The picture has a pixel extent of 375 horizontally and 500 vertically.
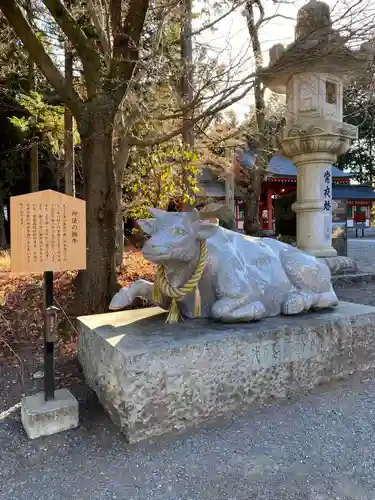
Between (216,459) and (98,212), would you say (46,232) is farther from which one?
(98,212)

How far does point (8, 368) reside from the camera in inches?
147

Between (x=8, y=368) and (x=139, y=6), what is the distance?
3.96m

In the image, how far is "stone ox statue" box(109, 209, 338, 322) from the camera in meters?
2.75

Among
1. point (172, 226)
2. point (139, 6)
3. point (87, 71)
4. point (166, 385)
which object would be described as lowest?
point (166, 385)

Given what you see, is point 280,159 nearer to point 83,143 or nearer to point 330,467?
point 83,143

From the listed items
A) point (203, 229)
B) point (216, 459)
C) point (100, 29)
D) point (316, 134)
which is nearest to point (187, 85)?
point (100, 29)

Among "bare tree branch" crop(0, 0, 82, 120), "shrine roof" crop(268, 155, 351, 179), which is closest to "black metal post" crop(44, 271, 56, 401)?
"bare tree branch" crop(0, 0, 82, 120)

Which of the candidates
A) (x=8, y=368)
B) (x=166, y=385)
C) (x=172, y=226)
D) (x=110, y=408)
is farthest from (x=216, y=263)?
(x=8, y=368)

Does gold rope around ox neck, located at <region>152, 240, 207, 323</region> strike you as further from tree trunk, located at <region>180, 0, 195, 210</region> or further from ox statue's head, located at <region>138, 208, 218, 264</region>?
tree trunk, located at <region>180, 0, 195, 210</region>

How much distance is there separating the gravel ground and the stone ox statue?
739 mm

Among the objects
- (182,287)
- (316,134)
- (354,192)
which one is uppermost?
Answer: (354,192)

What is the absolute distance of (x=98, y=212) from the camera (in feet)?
15.5

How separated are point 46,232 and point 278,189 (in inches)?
764

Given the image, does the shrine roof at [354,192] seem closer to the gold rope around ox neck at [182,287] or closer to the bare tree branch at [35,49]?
the bare tree branch at [35,49]
